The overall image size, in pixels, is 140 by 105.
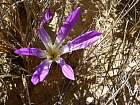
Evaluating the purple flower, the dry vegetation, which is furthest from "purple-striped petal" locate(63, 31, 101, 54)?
the dry vegetation

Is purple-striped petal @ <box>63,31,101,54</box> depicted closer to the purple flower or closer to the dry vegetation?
the purple flower

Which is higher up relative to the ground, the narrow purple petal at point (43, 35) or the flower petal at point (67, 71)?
the narrow purple petal at point (43, 35)

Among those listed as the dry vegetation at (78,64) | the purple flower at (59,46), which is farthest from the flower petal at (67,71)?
the dry vegetation at (78,64)

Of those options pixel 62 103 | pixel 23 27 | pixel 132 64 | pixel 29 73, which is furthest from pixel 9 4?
pixel 132 64

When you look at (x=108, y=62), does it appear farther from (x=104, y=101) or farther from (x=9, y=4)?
(x=9, y=4)

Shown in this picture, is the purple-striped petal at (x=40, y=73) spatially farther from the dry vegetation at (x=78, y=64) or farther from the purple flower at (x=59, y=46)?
the dry vegetation at (x=78, y=64)

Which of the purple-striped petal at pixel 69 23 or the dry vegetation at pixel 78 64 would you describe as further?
the dry vegetation at pixel 78 64

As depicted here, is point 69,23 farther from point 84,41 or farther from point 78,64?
point 78,64
